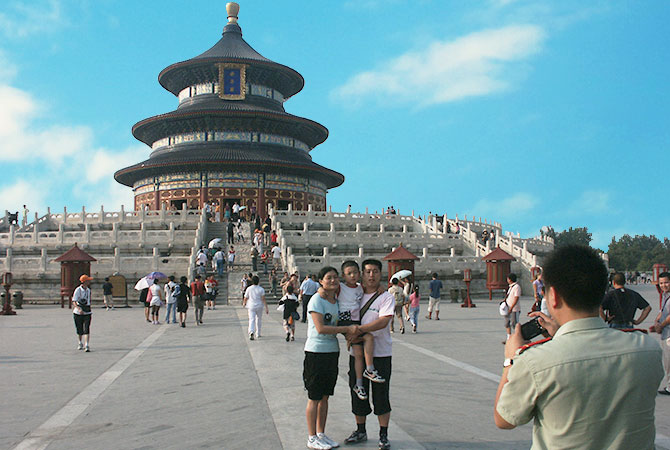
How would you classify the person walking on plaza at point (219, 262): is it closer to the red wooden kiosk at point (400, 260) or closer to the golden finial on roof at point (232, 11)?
the red wooden kiosk at point (400, 260)

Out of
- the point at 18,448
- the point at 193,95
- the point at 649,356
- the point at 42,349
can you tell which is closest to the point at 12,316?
the point at 42,349

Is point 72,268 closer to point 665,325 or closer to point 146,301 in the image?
point 146,301

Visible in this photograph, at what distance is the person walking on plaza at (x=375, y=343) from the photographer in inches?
213

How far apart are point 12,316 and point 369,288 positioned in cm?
1901

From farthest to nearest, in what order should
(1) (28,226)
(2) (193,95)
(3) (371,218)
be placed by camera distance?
(2) (193,95) < (3) (371,218) < (1) (28,226)

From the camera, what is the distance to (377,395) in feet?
17.7

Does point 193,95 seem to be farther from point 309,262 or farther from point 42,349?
point 42,349

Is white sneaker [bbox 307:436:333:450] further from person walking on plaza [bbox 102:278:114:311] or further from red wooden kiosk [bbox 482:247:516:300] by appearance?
red wooden kiosk [bbox 482:247:516:300]

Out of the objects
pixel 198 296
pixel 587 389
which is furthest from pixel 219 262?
pixel 587 389

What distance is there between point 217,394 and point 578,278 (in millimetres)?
6035

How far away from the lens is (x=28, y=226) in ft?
110

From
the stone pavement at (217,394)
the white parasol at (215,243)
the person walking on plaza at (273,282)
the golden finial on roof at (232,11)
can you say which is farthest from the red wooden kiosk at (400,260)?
the golden finial on roof at (232,11)

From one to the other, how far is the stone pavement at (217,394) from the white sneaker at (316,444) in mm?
171

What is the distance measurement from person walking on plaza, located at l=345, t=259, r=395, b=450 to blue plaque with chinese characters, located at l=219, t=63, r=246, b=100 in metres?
43.4
